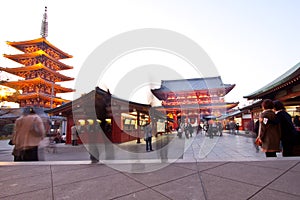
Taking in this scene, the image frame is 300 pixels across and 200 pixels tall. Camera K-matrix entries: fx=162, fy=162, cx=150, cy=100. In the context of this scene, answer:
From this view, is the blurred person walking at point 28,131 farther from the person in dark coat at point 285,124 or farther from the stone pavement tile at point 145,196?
the person in dark coat at point 285,124

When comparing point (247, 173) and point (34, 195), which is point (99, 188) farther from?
point (247, 173)

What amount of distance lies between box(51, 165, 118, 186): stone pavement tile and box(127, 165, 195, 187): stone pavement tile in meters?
0.70

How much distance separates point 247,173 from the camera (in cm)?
333

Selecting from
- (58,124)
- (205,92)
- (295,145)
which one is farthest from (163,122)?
(295,145)

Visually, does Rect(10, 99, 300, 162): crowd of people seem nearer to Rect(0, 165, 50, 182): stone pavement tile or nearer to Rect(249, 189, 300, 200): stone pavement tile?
Rect(0, 165, 50, 182): stone pavement tile

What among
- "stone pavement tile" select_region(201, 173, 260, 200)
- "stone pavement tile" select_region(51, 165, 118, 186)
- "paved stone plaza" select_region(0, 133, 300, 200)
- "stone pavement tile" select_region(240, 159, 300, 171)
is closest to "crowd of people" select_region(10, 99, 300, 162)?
"stone pavement tile" select_region(240, 159, 300, 171)

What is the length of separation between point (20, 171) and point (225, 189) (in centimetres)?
464

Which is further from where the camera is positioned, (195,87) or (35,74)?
(195,87)

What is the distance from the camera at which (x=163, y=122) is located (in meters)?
26.4

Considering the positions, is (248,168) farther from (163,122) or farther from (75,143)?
(163,122)

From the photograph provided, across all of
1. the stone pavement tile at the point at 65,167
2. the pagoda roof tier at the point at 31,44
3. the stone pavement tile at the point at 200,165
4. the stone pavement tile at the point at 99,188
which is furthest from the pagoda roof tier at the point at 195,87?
the stone pavement tile at the point at 99,188

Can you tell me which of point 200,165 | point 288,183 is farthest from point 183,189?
point 288,183

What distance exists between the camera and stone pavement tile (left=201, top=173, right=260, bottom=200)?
236 centimetres

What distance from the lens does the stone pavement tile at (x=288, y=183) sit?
248cm
